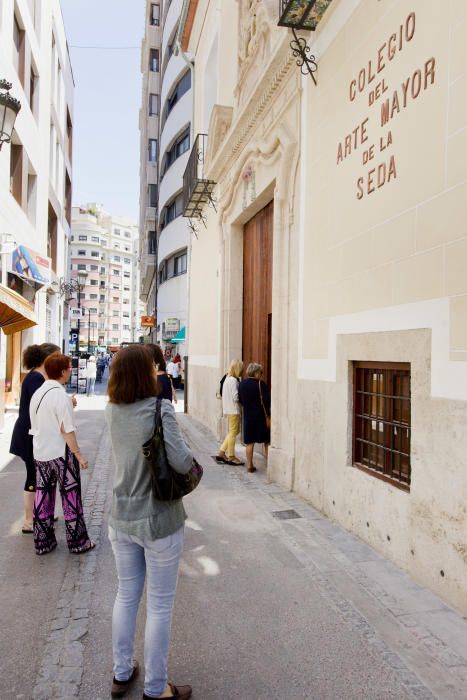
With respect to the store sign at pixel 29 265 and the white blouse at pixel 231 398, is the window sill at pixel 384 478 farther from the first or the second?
the store sign at pixel 29 265

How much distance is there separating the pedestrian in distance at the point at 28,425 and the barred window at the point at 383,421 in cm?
301

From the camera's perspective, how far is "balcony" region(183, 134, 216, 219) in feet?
39.2

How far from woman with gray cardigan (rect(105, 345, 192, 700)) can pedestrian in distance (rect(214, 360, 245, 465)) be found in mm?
5644

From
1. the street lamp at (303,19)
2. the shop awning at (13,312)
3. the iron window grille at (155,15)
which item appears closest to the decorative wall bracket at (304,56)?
the street lamp at (303,19)

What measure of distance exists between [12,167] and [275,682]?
48.5 feet

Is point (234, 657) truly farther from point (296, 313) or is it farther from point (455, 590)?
point (296, 313)

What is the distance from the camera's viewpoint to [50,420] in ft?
14.5

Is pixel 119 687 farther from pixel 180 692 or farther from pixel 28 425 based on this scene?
pixel 28 425

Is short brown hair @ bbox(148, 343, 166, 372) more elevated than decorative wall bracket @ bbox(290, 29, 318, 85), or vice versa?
decorative wall bracket @ bbox(290, 29, 318, 85)

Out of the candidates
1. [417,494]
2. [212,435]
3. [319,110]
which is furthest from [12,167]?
[417,494]

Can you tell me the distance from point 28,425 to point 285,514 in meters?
2.88

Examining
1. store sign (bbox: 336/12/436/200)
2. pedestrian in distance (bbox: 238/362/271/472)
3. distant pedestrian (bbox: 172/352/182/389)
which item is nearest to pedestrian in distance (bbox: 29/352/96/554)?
store sign (bbox: 336/12/436/200)

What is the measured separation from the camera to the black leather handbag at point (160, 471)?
250cm

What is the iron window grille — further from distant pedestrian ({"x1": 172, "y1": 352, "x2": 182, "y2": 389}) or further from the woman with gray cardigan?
the woman with gray cardigan
